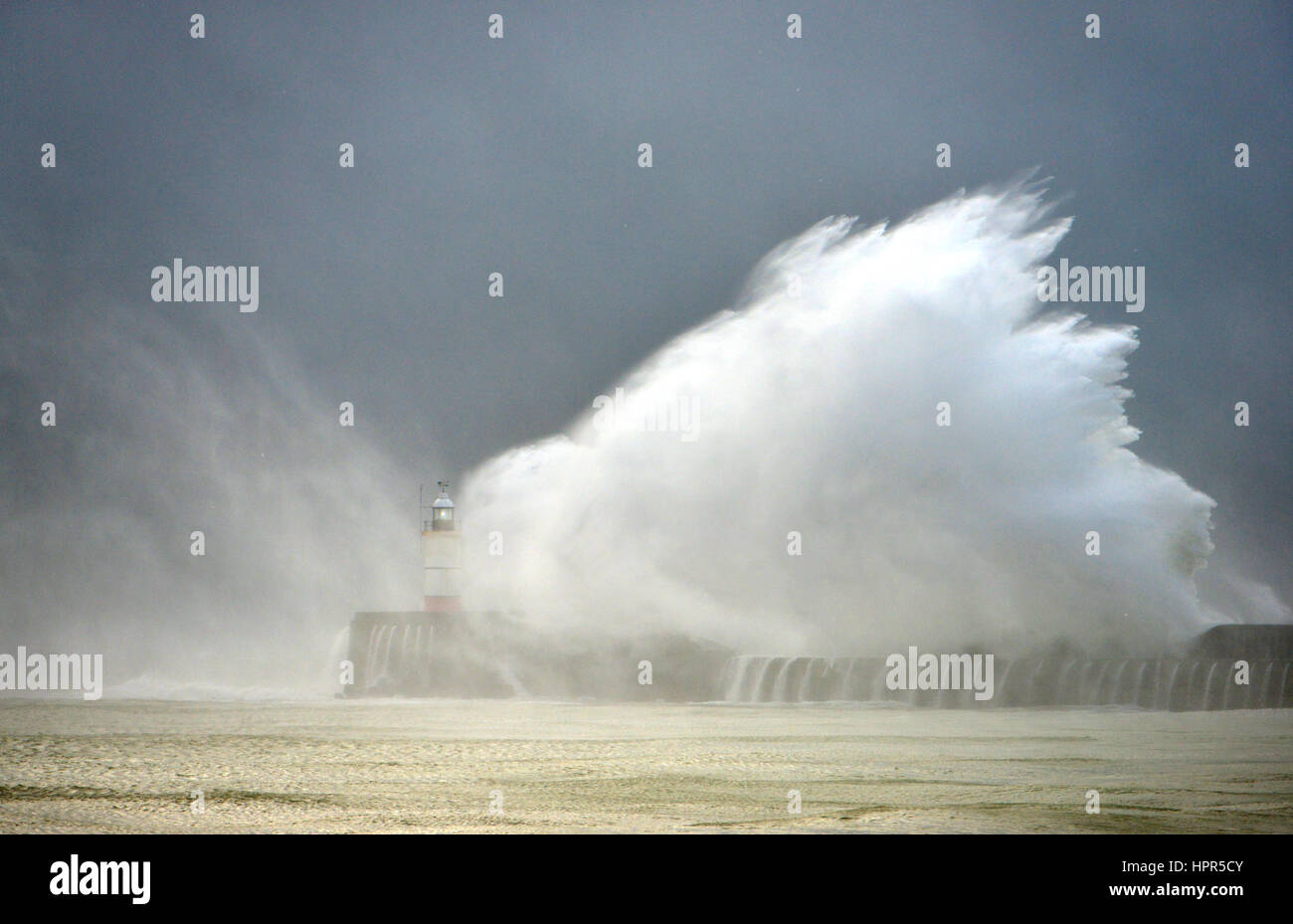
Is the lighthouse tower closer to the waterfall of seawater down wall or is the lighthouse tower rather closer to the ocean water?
the waterfall of seawater down wall

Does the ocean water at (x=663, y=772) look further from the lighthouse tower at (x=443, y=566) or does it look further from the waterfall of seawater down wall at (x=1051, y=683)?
the lighthouse tower at (x=443, y=566)

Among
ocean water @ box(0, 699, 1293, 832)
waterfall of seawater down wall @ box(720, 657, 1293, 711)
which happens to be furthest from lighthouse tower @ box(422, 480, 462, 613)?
ocean water @ box(0, 699, 1293, 832)

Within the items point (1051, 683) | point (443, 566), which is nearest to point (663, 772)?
point (1051, 683)

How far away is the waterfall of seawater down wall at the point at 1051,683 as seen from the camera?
24078 millimetres

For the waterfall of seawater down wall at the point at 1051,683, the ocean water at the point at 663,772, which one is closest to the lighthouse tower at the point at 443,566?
the waterfall of seawater down wall at the point at 1051,683

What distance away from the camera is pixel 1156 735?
2045 centimetres

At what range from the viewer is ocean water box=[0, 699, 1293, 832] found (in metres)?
13.6

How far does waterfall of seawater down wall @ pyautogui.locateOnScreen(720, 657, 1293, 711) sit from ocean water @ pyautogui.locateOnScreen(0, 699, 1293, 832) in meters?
0.78

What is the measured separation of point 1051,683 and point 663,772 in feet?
37.3

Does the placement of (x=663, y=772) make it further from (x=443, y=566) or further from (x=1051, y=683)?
(x=443, y=566)

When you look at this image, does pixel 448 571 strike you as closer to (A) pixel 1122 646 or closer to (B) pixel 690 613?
(B) pixel 690 613

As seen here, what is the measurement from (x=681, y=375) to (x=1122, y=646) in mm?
11644
